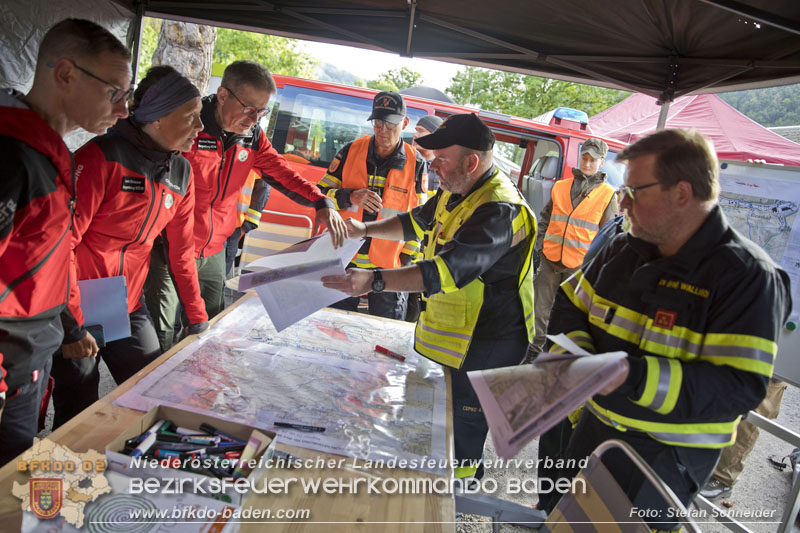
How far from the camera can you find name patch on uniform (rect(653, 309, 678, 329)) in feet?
4.71

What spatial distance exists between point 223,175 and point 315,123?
8.82ft

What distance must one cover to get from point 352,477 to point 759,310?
1.17 metres

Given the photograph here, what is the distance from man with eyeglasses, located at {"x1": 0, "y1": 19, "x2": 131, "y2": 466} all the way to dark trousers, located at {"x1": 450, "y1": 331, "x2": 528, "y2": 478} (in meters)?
1.43

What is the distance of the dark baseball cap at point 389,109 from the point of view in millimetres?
3484

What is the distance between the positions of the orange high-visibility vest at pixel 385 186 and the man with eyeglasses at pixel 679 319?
2.07 meters

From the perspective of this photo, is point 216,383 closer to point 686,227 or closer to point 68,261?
point 68,261

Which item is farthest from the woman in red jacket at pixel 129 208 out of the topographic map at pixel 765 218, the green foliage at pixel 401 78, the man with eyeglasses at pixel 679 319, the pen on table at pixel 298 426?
the green foliage at pixel 401 78

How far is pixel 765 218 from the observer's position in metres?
3.47

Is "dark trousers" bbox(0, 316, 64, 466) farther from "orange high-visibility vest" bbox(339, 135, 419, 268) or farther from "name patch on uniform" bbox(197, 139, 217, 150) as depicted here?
"orange high-visibility vest" bbox(339, 135, 419, 268)

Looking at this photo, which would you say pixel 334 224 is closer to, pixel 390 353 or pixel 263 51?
pixel 390 353

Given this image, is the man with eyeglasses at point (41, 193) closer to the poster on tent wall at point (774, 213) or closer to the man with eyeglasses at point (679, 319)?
the man with eyeglasses at point (679, 319)

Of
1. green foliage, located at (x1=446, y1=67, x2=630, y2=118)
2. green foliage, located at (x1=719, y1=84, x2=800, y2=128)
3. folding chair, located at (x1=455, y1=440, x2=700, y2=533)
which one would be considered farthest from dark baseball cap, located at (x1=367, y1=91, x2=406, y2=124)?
green foliage, located at (x1=719, y1=84, x2=800, y2=128)

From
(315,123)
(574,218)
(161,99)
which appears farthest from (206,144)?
(574,218)

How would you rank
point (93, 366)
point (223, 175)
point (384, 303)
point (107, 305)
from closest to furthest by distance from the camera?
point (107, 305), point (93, 366), point (223, 175), point (384, 303)
